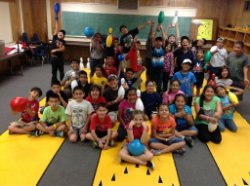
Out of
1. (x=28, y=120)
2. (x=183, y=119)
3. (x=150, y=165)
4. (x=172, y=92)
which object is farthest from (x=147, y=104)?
(x=28, y=120)

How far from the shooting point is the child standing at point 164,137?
3447 mm

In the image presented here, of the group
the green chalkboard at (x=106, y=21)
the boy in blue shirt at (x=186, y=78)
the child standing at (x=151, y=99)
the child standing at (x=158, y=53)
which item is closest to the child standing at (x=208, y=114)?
the boy in blue shirt at (x=186, y=78)

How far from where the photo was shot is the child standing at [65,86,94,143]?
146 inches

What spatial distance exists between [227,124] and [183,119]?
1033 millimetres

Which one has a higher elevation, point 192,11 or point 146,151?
point 192,11

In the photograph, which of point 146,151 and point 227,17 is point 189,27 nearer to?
point 227,17

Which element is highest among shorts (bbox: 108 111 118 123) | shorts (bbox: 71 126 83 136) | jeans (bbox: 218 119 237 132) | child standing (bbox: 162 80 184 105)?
child standing (bbox: 162 80 184 105)

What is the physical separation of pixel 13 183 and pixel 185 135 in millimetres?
2476

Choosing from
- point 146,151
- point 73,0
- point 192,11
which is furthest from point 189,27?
point 146,151

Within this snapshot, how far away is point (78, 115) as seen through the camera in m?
3.73

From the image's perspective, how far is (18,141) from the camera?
367cm

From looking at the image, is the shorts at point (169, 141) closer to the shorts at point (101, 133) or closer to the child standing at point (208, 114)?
the child standing at point (208, 114)

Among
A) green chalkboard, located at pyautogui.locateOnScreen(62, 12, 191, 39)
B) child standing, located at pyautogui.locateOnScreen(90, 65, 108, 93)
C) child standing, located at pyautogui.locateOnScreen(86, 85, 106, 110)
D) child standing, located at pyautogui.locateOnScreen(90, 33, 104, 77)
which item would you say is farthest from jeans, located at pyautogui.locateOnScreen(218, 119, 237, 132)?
green chalkboard, located at pyautogui.locateOnScreen(62, 12, 191, 39)

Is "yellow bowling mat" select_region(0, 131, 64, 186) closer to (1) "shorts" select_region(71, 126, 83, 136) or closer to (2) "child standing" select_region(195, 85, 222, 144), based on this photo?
(1) "shorts" select_region(71, 126, 83, 136)
